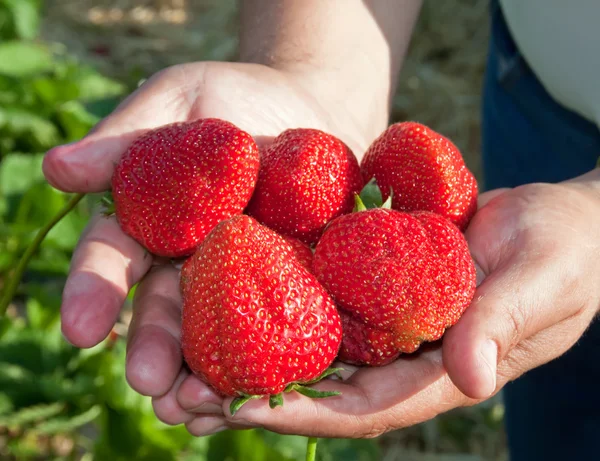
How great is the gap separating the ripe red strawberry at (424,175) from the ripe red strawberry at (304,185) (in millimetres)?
87

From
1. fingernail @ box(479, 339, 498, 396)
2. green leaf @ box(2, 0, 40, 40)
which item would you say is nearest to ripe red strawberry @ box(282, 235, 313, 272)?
fingernail @ box(479, 339, 498, 396)

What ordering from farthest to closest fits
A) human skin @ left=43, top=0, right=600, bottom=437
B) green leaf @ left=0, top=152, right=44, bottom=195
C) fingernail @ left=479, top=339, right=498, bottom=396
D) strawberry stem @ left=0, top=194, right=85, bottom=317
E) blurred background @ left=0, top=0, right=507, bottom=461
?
green leaf @ left=0, top=152, right=44, bottom=195, blurred background @ left=0, top=0, right=507, bottom=461, strawberry stem @ left=0, top=194, right=85, bottom=317, human skin @ left=43, top=0, right=600, bottom=437, fingernail @ left=479, top=339, right=498, bottom=396

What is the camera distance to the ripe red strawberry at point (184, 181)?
5.51ft

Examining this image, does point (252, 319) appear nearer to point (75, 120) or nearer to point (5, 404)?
point (5, 404)

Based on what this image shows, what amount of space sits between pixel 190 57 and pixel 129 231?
347cm

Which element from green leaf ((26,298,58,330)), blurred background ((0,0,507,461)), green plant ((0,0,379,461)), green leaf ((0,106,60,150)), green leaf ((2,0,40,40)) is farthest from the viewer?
green leaf ((2,0,40,40))

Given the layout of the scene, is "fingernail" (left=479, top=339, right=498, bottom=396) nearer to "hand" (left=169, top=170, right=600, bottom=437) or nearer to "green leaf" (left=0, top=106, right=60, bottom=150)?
"hand" (left=169, top=170, right=600, bottom=437)

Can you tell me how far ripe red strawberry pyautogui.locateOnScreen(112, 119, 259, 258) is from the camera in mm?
1679

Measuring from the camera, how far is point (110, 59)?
16.3 ft

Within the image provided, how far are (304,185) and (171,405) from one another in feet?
1.77

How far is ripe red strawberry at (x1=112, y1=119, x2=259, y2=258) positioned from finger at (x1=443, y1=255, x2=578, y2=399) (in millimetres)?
556

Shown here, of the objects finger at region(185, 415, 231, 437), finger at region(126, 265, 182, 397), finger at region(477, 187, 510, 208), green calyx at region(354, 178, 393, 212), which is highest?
green calyx at region(354, 178, 393, 212)

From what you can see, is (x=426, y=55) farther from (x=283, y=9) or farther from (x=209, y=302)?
(x=209, y=302)

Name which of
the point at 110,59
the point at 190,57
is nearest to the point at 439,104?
the point at 190,57
